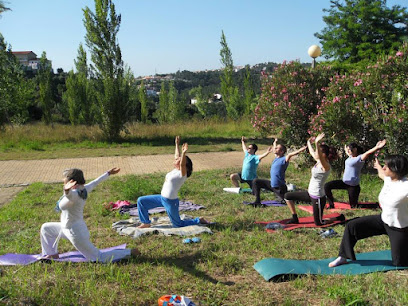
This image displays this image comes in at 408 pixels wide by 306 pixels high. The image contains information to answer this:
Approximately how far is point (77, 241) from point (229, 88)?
34.3 metres

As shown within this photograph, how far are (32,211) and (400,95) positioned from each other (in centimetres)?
839

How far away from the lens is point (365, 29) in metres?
28.6

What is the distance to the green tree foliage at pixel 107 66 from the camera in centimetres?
1955

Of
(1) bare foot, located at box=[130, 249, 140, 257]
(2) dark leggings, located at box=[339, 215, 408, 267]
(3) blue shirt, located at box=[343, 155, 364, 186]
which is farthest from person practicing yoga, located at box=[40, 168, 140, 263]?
(3) blue shirt, located at box=[343, 155, 364, 186]

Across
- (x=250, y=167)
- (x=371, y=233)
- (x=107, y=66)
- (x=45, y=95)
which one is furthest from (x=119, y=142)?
(x=371, y=233)

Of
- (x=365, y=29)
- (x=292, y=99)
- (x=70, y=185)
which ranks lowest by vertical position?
(x=70, y=185)

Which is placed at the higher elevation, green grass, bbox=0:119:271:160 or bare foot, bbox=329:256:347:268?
green grass, bbox=0:119:271:160

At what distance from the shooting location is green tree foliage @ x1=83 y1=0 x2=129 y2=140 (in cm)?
1955

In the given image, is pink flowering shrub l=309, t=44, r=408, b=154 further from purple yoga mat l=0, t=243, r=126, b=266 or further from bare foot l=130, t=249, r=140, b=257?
purple yoga mat l=0, t=243, r=126, b=266

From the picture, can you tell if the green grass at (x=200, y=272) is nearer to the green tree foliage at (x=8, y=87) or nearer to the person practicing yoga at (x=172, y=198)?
the person practicing yoga at (x=172, y=198)

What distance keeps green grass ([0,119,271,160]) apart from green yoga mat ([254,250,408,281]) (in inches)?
490

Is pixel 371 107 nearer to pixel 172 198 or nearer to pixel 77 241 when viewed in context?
pixel 172 198

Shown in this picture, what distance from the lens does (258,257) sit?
5164 mm

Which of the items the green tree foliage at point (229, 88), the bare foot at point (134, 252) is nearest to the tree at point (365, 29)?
the green tree foliage at point (229, 88)
